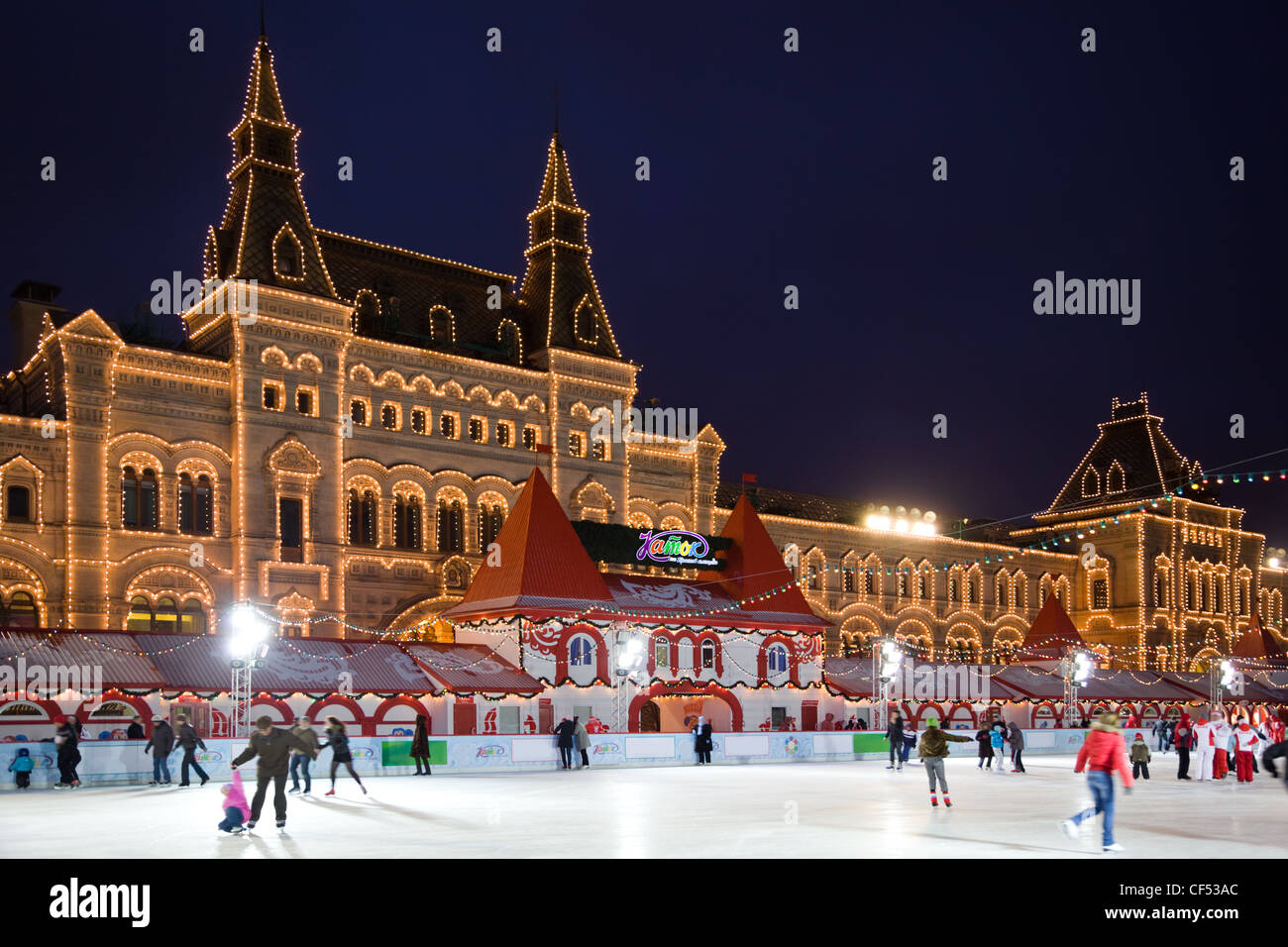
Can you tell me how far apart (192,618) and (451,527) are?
10.5 meters

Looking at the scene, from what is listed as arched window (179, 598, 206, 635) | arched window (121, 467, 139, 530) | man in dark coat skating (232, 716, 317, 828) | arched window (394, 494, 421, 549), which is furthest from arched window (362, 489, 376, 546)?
man in dark coat skating (232, 716, 317, 828)

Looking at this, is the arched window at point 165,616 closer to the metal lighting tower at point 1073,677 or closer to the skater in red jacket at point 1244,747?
the skater in red jacket at point 1244,747

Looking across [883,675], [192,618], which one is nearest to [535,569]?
[192,618]

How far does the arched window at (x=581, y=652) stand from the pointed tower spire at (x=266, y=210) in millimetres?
15086

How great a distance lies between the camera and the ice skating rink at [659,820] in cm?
1352

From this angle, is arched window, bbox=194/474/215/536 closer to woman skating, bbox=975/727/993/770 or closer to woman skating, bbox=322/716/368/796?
woman skating, bbox=322/716/368/796

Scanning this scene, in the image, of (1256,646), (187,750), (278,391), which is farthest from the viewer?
(1256,646)

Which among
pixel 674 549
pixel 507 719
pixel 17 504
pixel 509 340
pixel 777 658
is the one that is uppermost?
pixel 509 340

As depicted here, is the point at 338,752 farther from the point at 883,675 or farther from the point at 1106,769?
the point at 883,675

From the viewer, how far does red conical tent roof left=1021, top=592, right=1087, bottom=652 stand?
60000mm

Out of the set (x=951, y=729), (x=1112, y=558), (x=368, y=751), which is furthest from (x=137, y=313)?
(x=1112, y=558)

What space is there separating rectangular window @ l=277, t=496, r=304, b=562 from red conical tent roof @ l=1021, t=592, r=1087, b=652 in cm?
3496

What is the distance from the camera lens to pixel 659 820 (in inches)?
679
